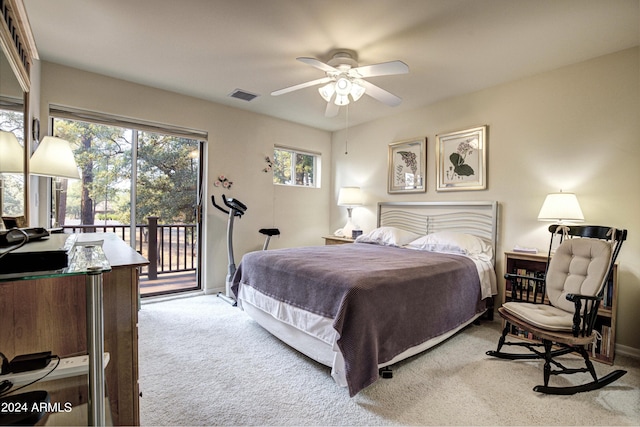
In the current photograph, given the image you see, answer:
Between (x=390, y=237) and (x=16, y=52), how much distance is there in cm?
366

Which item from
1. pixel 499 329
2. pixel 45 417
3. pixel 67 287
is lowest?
pixel 499 329

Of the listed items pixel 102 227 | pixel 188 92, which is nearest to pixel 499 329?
pixel 188 92

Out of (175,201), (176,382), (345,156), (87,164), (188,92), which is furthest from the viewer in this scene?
(345,156)

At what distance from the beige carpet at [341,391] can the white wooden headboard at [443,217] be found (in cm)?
135

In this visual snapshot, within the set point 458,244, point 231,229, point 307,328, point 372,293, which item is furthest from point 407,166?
point 307,328

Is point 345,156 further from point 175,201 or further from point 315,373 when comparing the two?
point 315,373

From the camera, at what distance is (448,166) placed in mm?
3830

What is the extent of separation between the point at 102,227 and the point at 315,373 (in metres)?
3.49

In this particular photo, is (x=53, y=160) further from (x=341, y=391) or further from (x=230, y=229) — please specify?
(x=341, y=391)

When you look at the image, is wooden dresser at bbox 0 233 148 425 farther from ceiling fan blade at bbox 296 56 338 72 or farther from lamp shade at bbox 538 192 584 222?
lamp shade at bbox 538 192 584 222

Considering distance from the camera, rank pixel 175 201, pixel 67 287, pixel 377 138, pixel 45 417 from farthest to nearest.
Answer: pixel 377 138, pixel 175 201, pixel 67 287, pixel 45 417

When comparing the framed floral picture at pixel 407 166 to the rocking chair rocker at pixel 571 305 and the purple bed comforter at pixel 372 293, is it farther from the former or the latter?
the rocking chair rocker at pixel 571 305

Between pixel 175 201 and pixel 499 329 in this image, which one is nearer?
pixel 499 329

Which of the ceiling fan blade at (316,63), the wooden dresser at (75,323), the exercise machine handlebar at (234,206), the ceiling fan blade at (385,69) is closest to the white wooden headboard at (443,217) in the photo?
the ceiling fan blade at (385,69)
